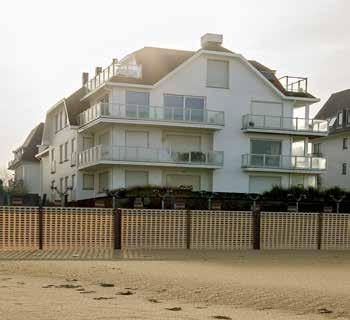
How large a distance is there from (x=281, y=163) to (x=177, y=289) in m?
32.0

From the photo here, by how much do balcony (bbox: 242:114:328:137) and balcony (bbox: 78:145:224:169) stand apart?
2.88 m

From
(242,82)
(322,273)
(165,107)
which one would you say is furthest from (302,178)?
(322,273)

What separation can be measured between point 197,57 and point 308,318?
112 feet

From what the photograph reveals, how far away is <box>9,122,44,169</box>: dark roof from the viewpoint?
7144cm

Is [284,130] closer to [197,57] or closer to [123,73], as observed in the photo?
[197,57]

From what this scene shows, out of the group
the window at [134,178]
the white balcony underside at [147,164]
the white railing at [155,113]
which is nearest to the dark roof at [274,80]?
the white railing at [155,113]

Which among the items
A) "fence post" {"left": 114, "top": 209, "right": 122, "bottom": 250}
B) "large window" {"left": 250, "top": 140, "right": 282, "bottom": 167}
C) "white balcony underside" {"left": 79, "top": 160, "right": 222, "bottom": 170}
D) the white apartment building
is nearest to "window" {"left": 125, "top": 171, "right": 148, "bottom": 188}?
the white apartment building

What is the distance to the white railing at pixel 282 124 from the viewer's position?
43.8 meters

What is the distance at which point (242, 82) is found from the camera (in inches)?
1741

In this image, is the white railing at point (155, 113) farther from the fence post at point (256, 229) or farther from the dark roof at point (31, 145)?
the dark roof at point (31, 145)

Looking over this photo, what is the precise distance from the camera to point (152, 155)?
41094mm

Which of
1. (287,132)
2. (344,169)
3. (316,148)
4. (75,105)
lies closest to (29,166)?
(75,105)

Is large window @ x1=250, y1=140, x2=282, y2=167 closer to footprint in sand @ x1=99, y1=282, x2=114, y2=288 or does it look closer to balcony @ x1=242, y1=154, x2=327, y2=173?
balcony @ x1=242, y1=154, x2=327, y2=173

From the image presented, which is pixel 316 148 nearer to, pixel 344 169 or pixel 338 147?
pixel 338 147
